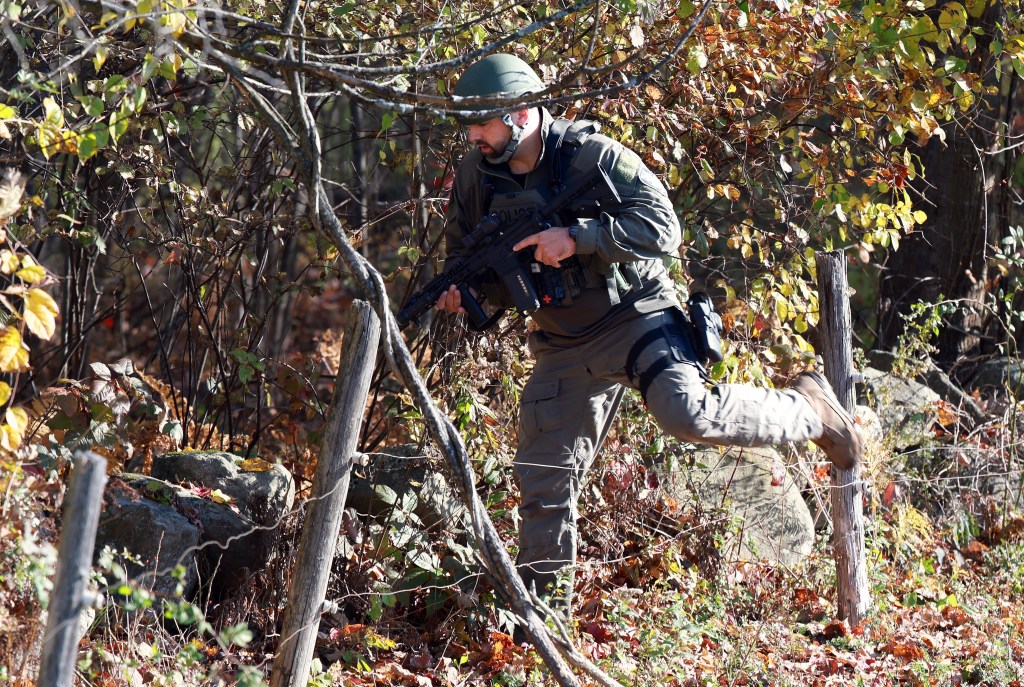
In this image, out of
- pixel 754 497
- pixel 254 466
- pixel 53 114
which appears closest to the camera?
pixel 53 114

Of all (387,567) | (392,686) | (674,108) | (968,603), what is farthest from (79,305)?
(968,603)

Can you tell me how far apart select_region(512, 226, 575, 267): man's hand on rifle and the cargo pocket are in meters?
0.66

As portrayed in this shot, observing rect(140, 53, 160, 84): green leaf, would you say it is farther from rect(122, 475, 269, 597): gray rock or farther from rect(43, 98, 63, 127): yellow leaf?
rect(122, 475, 269, 597): gray rock

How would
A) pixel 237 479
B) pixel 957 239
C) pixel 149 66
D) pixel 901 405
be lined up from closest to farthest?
1. pixel 149 66
2. pixel 237 479
3. pixel 901 405
4. pixel 957 239

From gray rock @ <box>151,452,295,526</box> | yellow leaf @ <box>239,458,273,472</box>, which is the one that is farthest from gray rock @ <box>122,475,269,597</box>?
yellow leaf @ <box>239,458,273,472</box>

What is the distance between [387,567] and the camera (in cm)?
461

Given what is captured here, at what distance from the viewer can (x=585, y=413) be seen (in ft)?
14.8

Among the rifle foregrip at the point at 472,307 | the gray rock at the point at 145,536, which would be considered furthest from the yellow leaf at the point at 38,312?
the rifle foregrip at the point at 472,307

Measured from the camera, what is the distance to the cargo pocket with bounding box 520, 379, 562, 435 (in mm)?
4492

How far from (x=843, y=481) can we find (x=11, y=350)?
380 cm

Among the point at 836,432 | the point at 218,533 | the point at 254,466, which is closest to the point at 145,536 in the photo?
the point at 218,533

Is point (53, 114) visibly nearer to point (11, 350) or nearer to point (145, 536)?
point (11, 350)

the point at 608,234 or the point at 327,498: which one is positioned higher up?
the point at 608,234

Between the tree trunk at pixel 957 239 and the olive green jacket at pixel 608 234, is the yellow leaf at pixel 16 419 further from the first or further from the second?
the tree trunk at pixel 957 239
